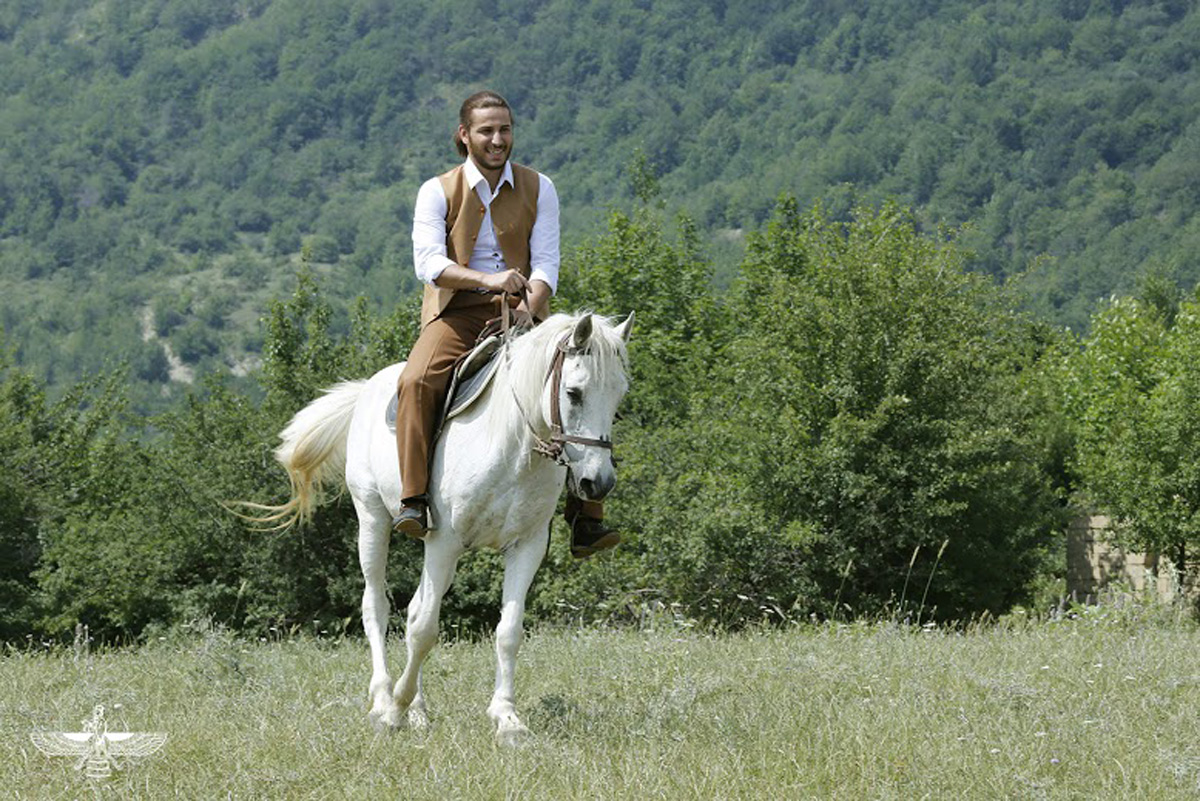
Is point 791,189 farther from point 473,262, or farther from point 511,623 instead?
point 511,623

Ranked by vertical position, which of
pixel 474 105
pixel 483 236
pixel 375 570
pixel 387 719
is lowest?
pixel 387 719

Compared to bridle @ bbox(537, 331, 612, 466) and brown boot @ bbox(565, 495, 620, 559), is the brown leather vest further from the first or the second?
brown boot @ bbox(565, 495, 620, 559)

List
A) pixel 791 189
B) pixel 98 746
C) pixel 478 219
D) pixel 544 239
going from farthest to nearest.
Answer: pixel 791 189, pixel 544 239, pixel 478 219, pixel 98 746

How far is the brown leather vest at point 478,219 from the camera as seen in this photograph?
24.1 ft

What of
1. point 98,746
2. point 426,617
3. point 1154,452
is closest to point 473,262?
point 426,617

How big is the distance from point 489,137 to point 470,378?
115 centimetres

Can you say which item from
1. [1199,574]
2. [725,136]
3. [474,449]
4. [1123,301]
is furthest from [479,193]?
[725,136]

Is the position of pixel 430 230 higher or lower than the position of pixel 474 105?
lower

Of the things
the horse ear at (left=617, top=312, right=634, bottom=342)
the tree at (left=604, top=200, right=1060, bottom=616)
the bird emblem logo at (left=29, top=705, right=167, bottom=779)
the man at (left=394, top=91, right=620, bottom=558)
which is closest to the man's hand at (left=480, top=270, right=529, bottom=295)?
the man at (left=394, top=91, right=620, bottom=558)

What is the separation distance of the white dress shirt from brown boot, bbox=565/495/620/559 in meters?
1.06

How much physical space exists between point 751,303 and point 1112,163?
11990 centimetres

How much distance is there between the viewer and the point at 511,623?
22.2 feet

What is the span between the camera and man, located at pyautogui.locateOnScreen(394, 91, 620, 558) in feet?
23.3

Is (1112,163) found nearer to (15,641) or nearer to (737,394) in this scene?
(737,394)
